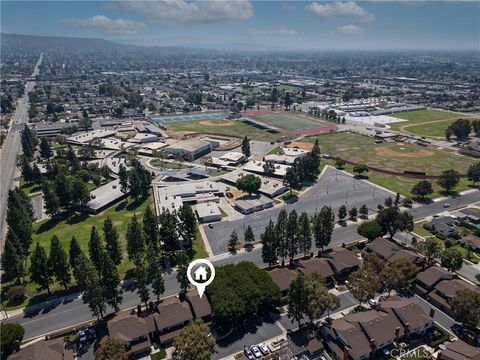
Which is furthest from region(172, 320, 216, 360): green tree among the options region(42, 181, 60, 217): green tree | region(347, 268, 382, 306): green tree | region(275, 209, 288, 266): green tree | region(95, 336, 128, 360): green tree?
region(42, 181, 60, 217): green tree

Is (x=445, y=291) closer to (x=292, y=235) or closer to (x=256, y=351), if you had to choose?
(x=292, y=235)

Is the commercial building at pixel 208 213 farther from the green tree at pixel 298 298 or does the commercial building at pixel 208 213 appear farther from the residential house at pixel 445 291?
the residential house at pixel 445 291

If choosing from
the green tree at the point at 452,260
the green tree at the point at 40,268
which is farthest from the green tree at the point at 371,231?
the green tree at the point at 40,268

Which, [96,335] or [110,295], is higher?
[110,295]

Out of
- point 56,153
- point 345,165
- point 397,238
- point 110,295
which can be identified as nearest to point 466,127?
point 345,165

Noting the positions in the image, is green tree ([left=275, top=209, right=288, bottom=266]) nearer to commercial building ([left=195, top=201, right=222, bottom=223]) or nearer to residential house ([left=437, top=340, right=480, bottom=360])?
commercial building ([left=195, top=201, right=222, bottom=223])

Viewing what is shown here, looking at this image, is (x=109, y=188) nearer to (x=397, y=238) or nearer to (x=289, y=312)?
(x=289, y=312)

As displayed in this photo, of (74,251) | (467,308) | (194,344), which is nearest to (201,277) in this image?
(194,344)
